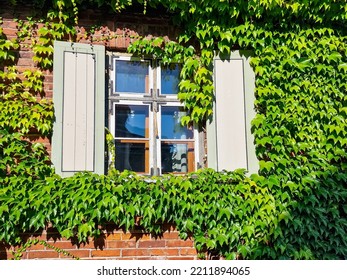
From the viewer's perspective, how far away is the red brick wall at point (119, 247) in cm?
385

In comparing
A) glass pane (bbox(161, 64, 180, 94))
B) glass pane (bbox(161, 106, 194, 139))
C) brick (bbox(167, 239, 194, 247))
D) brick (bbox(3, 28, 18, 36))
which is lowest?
brick (bbox(167, 239, 194, 247))

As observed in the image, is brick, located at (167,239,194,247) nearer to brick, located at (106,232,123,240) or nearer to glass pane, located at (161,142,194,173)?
brick, located at (106,232,123,240)

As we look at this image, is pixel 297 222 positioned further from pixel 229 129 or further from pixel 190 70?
pixel 190 70

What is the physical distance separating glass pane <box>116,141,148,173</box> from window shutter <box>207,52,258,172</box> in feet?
2.43

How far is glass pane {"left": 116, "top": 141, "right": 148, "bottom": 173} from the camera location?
430 centimetres

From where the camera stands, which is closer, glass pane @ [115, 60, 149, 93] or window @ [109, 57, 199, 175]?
window @ [109, 57, 199, 175]

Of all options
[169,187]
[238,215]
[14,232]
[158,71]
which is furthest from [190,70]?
[14,232]

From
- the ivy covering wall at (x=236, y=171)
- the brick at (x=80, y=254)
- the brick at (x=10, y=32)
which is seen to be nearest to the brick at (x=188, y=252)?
the ivy covering wall at (x=236, y=171)

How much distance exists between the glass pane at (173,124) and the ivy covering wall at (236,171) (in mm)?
210

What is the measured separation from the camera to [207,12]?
4.34m

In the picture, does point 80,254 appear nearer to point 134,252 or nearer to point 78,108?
point 134,252

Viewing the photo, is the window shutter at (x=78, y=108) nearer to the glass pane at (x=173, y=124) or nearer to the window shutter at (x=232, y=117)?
the glass pane at (x=173, y=124)

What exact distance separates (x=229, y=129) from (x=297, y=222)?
1.22 meters

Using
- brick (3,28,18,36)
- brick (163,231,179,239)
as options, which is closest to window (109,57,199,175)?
brick (163,231,179,239)
